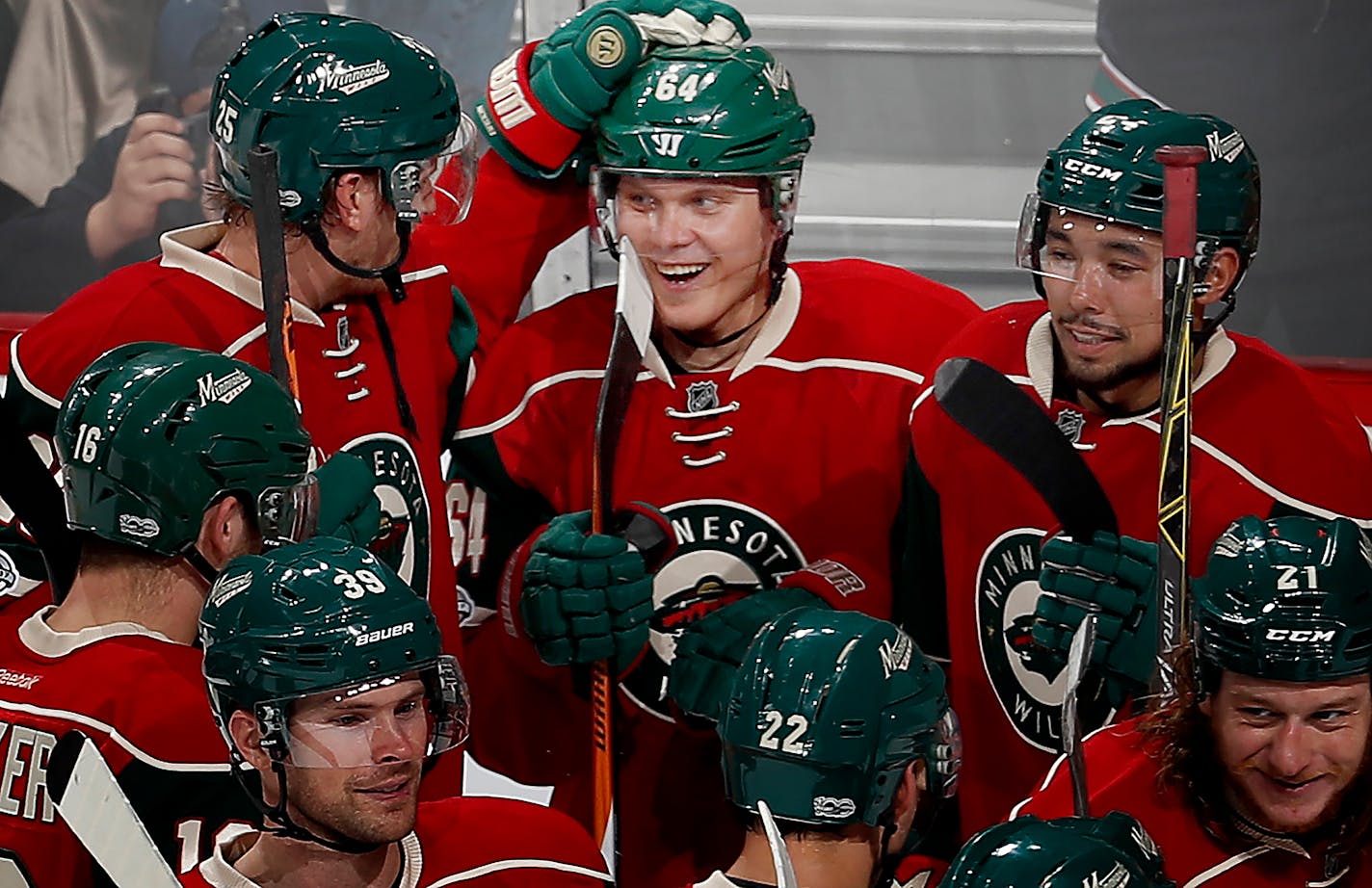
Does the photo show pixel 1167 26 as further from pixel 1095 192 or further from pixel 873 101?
pixel 1095 192

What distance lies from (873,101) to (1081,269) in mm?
1777

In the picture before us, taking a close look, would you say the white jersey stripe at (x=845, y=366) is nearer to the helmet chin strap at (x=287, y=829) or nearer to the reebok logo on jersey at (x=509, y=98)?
the reebok logo on jersey at (x=509, y=98)

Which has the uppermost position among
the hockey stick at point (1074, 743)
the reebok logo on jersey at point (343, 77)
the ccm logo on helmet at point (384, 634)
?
the reebok logo on jersey at point (343, 77)

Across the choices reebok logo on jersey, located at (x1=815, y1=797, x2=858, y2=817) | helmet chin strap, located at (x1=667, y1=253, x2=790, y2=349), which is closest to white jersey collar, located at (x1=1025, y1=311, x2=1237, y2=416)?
helmet chin strap, located at (x1=667, y1=253, x2=790, y2=349)

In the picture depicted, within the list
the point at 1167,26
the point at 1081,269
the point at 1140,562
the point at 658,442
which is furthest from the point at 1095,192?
the point at 1167,26

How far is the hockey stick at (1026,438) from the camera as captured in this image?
2678 mm

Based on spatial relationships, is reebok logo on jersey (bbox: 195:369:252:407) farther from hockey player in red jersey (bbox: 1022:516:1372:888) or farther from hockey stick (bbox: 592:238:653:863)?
hockey player in red jersey (bbox: 1022:516:1372:888)

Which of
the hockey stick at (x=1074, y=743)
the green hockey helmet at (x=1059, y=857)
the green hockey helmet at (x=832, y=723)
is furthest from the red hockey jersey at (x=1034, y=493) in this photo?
the green hockey helmet at (x=1059, y=857)

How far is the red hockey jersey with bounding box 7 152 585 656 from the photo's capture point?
109 inches

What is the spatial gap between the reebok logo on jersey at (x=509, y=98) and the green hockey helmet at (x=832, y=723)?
3.40 ft

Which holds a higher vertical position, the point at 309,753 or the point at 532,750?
the point at 309,753

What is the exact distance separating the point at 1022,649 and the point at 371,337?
3.01 feet

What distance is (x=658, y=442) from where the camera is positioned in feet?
9.42

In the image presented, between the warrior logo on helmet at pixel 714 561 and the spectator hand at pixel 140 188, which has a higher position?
the warrior logo on helmet at pixel 714 561
